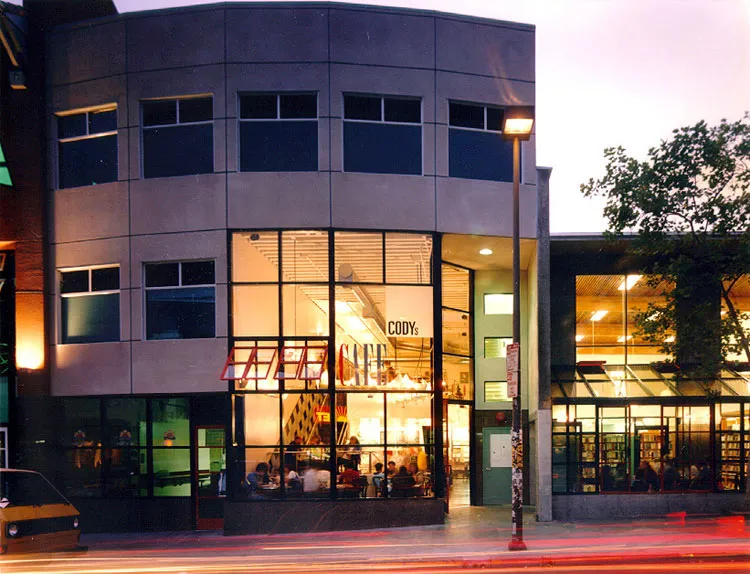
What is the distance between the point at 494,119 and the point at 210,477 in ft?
37.9

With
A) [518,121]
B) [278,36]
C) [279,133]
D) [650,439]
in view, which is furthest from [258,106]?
[650,439]

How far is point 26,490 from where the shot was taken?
16.1 meters

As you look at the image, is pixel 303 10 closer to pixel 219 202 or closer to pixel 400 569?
pixel 219 202

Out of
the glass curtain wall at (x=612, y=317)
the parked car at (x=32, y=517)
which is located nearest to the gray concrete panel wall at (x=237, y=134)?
the glass curtain wall at (x=612, y=317)

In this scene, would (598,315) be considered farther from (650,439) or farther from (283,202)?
(283,202)

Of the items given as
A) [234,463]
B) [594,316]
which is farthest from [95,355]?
[594,316]

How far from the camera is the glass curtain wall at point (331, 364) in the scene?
19.2 metres

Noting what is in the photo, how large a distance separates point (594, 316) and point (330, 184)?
8787 millimetres

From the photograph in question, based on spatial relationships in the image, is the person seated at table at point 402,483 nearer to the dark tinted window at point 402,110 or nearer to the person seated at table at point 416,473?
the person seated at table at point 416,473

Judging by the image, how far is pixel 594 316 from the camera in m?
23.1

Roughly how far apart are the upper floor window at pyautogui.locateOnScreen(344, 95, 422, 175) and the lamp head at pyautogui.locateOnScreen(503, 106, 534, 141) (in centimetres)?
446

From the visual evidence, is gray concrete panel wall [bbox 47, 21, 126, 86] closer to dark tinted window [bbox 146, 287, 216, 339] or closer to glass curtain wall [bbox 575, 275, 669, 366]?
dark tinted window [bbox 146, 287, 216, 339]

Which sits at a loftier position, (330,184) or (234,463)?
(330,184)

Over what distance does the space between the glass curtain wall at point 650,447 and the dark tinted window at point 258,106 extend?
10559 mm
